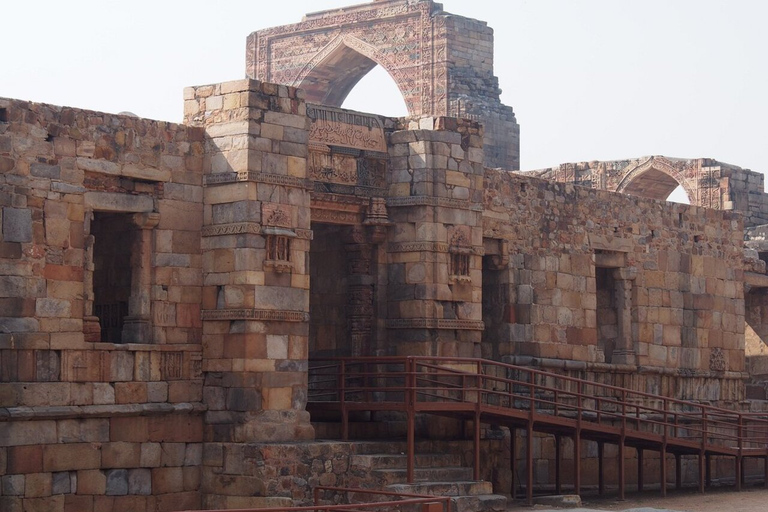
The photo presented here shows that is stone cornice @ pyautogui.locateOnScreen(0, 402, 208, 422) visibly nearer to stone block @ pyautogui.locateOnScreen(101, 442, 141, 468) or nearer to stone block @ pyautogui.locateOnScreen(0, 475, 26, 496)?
stone block @ pyautogui.locateOnScreen(101, 442, 141, 468)

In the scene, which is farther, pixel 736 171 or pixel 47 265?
pixel 736 171

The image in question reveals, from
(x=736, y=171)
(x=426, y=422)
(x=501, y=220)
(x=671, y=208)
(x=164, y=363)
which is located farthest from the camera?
(x=736, y=171)

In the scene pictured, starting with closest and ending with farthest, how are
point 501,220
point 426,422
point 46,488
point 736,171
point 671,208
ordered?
point 46,488 → point 426,422 → point 501,220 → point 671,208 → point 736,171

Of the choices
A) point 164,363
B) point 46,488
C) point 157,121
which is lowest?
point 46,488

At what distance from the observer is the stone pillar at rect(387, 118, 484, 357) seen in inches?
752

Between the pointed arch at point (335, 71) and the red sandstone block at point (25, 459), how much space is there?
18.2 m

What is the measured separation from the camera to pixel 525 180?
21.8 meters

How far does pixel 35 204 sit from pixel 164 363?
2207 mm

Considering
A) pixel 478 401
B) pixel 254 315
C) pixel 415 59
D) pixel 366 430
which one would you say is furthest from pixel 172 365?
pixel 415 59

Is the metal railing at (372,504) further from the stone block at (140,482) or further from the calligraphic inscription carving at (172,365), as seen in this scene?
the calligraphic inscription carving at (172,365)

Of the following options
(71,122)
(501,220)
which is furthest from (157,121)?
(501,220)

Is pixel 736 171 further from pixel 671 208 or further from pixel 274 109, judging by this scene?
pixel 274 109

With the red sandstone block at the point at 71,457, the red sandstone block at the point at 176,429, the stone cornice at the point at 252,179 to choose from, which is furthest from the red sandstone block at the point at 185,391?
the stone cornice at the point at 252,179

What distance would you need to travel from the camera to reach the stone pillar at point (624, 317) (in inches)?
921
